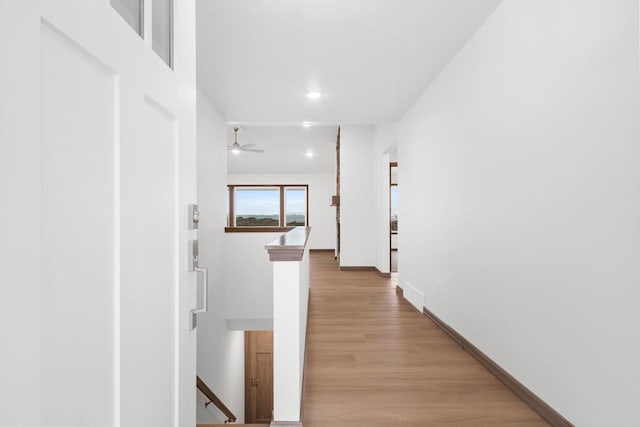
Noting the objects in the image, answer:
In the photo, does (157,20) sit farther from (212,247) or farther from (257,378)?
(257,378)

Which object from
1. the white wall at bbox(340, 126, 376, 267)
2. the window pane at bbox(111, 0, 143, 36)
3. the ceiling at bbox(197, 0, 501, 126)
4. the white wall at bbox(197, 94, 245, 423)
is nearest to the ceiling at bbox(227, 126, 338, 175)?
the white wall at bbox(340, 126, 376, 267)

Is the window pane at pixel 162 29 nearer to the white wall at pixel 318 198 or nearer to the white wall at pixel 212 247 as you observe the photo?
the white wall at pixel 212 247

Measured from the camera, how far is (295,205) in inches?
436

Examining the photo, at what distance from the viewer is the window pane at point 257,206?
36.7 feet

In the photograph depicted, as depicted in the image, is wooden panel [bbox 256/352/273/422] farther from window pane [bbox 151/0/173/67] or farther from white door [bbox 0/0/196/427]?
window pane [bbox 151/0/173/67]

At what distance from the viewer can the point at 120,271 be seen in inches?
27.4

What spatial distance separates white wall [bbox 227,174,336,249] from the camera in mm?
10633


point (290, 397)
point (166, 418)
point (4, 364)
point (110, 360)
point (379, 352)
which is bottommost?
point (379, 352)

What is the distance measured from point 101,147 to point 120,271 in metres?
0.25

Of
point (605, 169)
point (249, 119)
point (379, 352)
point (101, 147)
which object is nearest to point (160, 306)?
point (101, 147)

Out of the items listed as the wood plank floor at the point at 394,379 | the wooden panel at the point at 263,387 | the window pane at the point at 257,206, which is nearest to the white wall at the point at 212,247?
the wood plank floor at the point at 394,379

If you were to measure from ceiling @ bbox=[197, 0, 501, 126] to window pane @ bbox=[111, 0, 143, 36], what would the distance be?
1.77 m

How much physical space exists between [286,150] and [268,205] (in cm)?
356

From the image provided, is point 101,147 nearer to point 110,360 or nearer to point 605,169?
point 110,360
